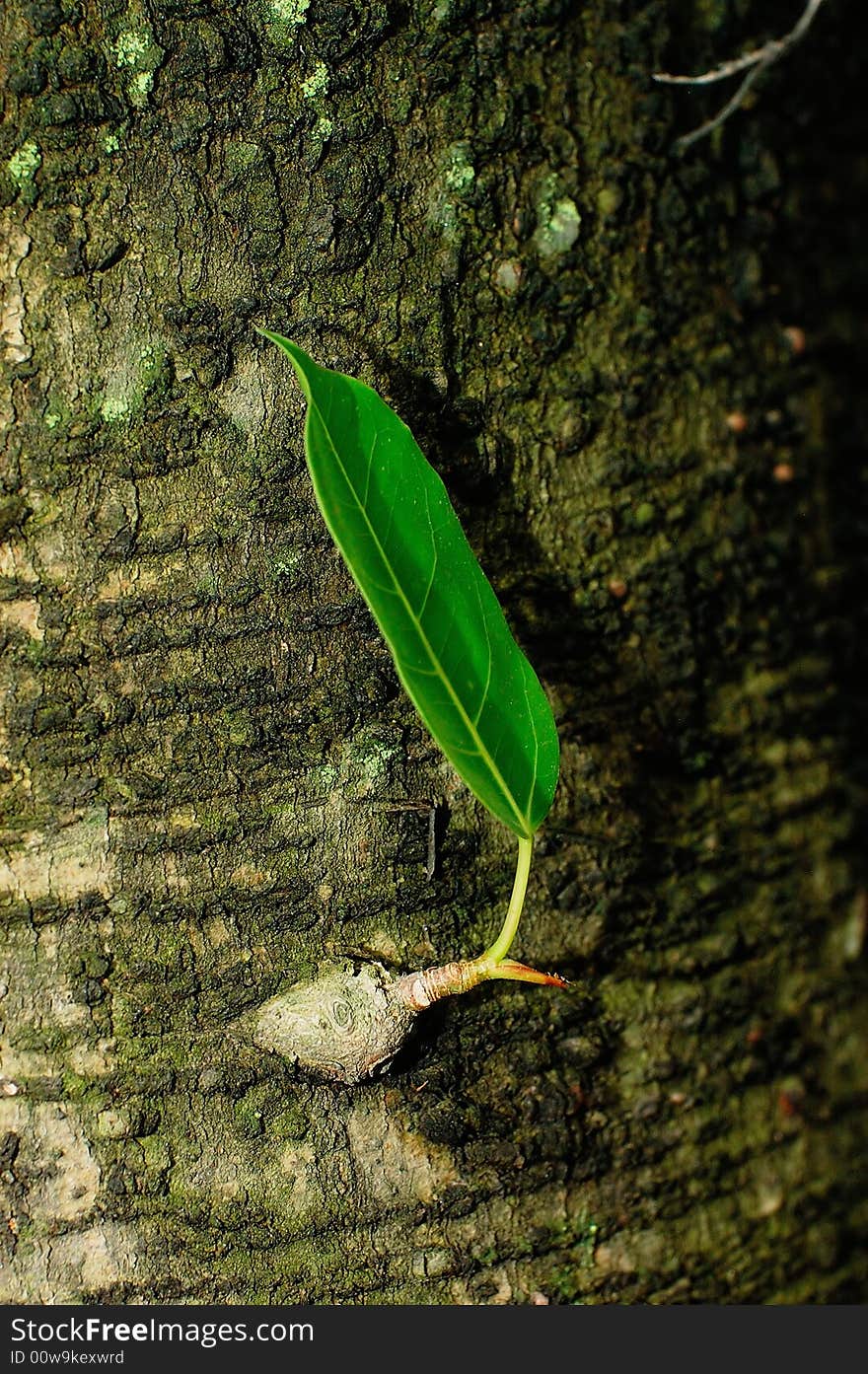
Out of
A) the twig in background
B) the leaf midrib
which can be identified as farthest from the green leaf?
the twig in background

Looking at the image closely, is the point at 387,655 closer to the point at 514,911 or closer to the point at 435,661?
the point at 435,661

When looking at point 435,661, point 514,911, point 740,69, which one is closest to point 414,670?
point 435,661

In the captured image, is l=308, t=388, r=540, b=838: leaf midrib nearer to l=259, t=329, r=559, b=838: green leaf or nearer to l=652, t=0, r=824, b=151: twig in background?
l=259, t=329, r=559, b=838: green leaf

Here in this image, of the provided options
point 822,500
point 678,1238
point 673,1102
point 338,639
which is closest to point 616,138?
point 822,500

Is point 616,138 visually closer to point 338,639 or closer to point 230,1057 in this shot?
point 338,639

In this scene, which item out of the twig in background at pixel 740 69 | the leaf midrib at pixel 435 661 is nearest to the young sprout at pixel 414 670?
the leaf midrib at pixel 435 661
